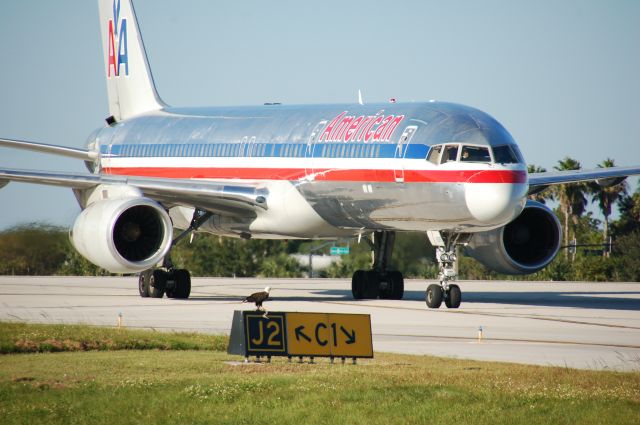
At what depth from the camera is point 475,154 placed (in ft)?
83.6

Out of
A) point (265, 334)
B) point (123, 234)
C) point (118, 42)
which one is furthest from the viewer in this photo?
point (118, 42)

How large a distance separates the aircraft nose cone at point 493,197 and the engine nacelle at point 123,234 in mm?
7120

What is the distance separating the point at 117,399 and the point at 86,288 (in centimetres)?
2442

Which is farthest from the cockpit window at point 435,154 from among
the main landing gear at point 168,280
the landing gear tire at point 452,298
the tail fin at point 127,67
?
the tail fin at point 127,67

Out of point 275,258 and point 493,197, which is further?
point 275,258

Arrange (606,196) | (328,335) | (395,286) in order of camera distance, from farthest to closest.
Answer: (606,196)
(395,286)
(328,335)

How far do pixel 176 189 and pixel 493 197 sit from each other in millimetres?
8014

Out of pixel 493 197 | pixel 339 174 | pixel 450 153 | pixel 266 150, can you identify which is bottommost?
pixel 493 197

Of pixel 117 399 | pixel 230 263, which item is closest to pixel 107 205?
pixel 117 399

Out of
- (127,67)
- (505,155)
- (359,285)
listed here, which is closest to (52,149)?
(127,67)

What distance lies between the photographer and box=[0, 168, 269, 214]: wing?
95.6ft

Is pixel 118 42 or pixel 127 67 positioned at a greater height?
pixel 118 42

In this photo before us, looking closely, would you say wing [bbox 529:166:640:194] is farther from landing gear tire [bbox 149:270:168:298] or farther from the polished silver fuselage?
landing gear tire [bbox 149:270:168:298]

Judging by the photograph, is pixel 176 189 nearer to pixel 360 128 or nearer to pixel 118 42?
pixel 360 128
